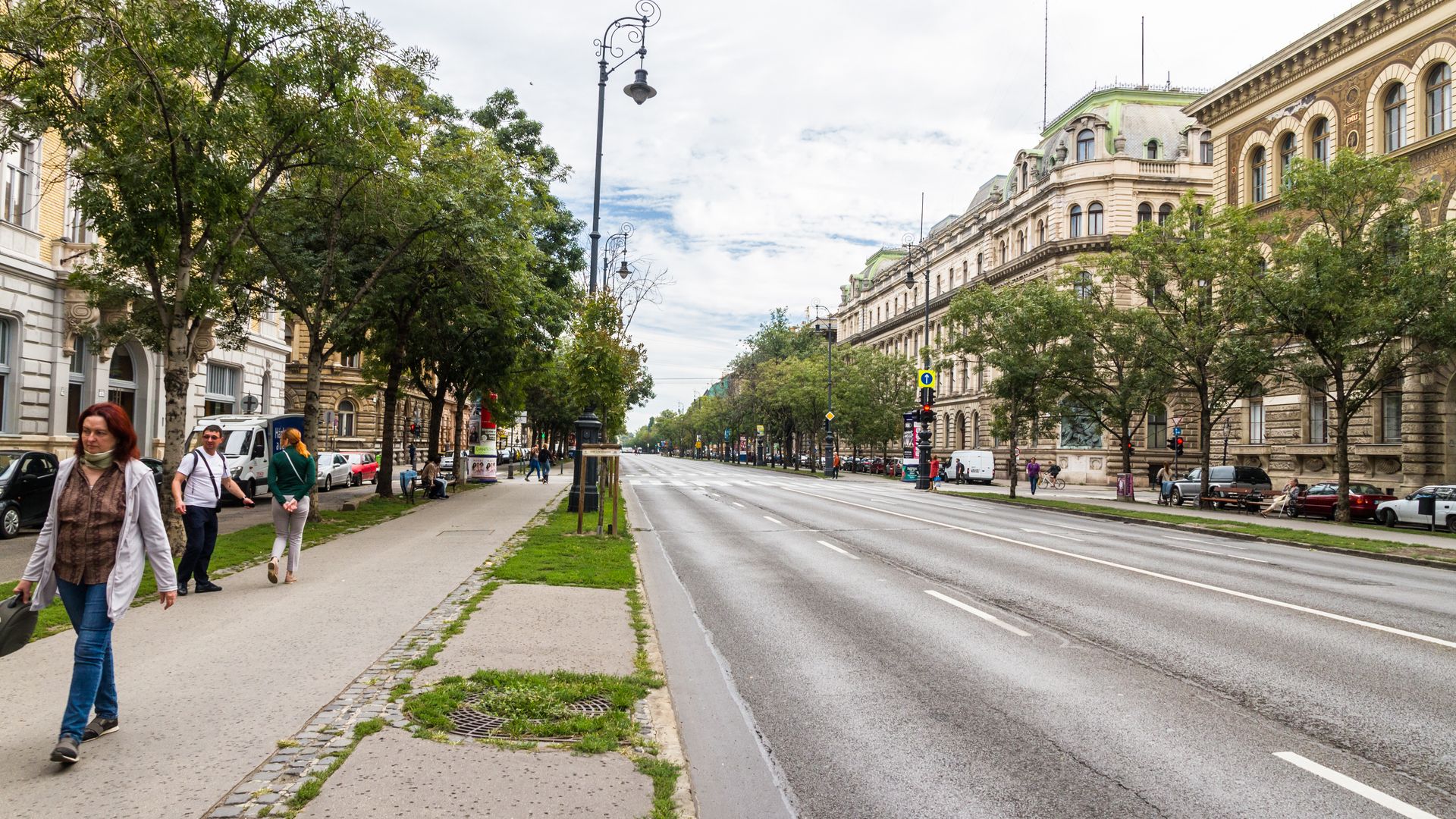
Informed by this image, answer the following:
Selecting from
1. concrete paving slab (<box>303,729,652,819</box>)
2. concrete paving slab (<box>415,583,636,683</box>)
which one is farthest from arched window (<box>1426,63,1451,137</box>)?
concrete paving slab (<box>303,729,652,819</box>)

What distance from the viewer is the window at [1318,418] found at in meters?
35.1

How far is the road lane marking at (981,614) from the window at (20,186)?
78.5 feet

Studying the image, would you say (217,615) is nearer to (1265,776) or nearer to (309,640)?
(309,640)

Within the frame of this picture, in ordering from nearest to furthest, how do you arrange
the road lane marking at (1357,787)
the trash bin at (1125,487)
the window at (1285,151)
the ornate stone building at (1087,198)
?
1. the road lane marking at (1357,787)
2. the trash bin at (1125,487)
3. the window at (1285,151)
4. the ornate stone building at (1087,198)

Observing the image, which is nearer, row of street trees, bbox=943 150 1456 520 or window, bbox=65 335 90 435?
row of street trees, bbox=943 150 1456 520

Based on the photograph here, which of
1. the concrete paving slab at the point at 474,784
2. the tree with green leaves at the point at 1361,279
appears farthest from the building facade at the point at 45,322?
the tree with green leaves at the point at 1361,279

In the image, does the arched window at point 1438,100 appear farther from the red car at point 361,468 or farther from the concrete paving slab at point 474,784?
the red car at point 361,468

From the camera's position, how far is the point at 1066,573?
42.7 ft

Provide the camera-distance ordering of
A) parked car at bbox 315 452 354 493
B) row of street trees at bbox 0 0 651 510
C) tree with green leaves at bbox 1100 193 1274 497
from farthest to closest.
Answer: parked car at bbox 315 452 354 493 → tree with green leaves at bbox 1100 193 1274 497 → row of street trees at bbox 0 0 651 510

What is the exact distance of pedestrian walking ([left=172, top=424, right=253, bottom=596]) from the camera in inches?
373

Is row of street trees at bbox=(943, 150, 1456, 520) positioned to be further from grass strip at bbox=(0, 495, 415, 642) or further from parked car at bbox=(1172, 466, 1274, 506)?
grass strip at bbox=(0, 495, 415, 642)

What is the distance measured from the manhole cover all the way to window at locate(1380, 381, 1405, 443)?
3542 cm

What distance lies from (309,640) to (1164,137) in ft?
207

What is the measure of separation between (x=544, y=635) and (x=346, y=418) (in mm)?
50466
